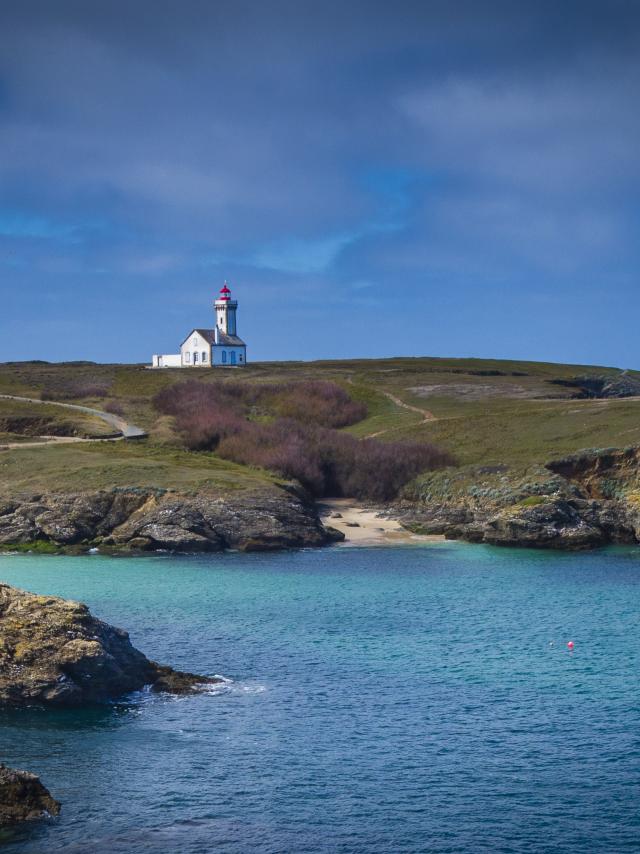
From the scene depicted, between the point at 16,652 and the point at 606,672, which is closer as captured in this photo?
the point at 16,652

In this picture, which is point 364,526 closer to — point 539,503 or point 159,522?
point 539,503

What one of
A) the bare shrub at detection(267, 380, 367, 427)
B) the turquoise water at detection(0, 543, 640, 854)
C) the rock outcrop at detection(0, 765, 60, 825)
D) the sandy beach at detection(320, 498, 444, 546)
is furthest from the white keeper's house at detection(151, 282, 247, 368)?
the rock outcrop at detection(0, 765, 60, 825)

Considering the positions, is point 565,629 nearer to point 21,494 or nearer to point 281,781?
point 281,781

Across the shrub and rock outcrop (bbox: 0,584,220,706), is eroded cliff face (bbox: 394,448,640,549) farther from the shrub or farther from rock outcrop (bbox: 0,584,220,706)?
rock outcrop (bbox: 0,584,220,706)

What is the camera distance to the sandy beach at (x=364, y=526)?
7794cm

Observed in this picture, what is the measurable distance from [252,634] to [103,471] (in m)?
38.8

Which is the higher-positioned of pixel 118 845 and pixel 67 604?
pixel 67 604

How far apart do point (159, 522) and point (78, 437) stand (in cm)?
3301

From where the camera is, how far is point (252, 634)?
48.2 meters

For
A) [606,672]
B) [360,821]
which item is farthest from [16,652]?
[606,672]

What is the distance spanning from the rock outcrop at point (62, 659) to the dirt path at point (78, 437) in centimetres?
5863

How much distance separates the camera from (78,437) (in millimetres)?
106000

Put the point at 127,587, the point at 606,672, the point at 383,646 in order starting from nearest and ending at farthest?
the point at 606,672 < the point at 383,646 < the point at 127,587

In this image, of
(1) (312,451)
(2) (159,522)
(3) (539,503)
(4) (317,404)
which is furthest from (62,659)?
(4) (317,404)
